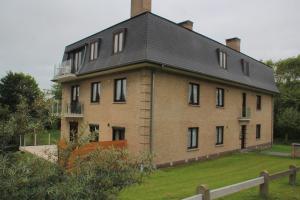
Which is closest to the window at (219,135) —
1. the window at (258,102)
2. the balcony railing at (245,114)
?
the balcony railing at (245,114)

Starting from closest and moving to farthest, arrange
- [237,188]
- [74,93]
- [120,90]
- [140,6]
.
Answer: [237,188]
[120,90]
[140,6]
[74,93]

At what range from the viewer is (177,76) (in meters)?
17.8

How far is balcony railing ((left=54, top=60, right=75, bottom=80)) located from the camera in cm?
2208

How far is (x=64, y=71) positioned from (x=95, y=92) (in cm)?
392

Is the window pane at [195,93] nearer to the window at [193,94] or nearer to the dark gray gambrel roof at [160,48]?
the window at [193,94]

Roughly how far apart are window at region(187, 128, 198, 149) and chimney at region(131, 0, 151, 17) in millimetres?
8275

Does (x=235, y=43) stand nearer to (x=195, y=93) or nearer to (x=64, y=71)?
(x=195, y=93)

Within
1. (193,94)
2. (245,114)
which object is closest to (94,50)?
(193,94)

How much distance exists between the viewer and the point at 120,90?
17969 millimetres

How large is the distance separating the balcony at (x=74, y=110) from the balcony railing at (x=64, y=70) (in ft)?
7.52

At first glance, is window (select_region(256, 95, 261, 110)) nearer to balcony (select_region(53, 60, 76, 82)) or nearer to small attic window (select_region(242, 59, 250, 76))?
small attic window (select_region(242, 59, 250, 76))

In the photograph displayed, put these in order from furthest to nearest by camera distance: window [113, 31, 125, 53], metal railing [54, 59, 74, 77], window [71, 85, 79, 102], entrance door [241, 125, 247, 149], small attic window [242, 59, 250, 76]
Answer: small attic window [242, 59, 250, 76] < entrance door [241, 125, 247, 149] < window [71, 85, 79, 102] < metal railing [54, 59, 74, 77] < window [113, 31, 125, 53]

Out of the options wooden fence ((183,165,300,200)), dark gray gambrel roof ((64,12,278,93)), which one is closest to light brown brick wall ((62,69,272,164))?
dark gray gambrel roof ((64,12,278,93))

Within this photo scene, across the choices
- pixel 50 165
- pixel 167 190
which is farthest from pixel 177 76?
pixel 50 165
